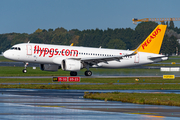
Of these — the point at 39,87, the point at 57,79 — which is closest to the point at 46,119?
the point at 39,87

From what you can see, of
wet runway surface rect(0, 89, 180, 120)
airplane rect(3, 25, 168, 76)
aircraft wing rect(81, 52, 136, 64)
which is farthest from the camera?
aircraft wing rect(81, 52, 136, 64)

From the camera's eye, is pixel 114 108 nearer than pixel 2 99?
Yes

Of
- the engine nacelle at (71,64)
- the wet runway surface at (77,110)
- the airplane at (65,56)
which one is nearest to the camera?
the wet runway surface at (77,110)

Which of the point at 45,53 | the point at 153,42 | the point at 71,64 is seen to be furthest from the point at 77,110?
the point at 153,42

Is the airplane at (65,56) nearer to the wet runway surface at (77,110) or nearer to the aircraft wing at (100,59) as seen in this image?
the aircraft wing at (100,59)

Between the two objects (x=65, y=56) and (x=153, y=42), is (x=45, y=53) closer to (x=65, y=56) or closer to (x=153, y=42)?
(x=65, y=56)

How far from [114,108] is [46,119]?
5.93 meters

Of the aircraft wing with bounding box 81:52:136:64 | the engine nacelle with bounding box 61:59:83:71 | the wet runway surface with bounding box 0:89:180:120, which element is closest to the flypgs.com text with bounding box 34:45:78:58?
the engine nacelle with bounding box 61:59:83:71

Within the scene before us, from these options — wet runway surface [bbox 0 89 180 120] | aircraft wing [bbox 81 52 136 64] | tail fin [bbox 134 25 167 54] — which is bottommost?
wet runway surface [bbox 0 89 180 120]

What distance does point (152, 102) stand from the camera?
2603cm

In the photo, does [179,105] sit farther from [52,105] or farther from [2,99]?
[2,99]

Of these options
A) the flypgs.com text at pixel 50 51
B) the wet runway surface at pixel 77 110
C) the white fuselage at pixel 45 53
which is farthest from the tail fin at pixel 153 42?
the wet runway surface at pixel 77 110

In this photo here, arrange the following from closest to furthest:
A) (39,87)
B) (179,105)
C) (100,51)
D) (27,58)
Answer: (179,105), (39,87), (27,58), (100,51)

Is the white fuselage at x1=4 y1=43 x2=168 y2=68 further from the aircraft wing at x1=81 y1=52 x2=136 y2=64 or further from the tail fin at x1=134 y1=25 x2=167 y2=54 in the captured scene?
the tail fin at x1=134 y1=25 x2=167 y2=54
